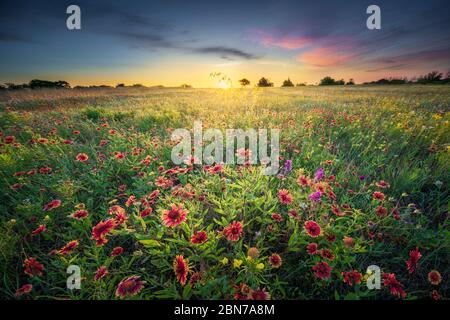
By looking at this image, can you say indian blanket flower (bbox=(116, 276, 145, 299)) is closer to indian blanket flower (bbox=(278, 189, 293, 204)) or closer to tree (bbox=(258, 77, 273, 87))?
indian blanket flower (bbox=(278, 189, 293, 204))

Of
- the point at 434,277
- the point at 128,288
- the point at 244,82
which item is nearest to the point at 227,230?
the point at 128,288

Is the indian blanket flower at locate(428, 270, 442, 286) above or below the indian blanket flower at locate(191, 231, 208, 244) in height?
below

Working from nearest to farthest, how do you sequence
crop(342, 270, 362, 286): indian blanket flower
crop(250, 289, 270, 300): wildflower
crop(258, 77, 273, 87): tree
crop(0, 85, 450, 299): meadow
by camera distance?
crop(250, 289, 270, 300): wildflower < crop(342, 270, 362, 286): indian blanket flower < crop(0, 85, 450, 299): meadow < crop(258, 77, 273, 87): tree

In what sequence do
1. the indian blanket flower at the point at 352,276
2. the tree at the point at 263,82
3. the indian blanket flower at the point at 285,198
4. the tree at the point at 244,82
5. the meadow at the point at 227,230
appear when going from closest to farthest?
the indian blanket flower at the point at 352,276 < the meadow at the point at 227,230 < the indian blanket flower at the point at 285,198 < the tree at the point at 244,82 < the tree at the point at 263,82

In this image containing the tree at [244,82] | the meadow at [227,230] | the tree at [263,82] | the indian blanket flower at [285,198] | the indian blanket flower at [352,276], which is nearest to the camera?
the indian blanket flower at [352,276]

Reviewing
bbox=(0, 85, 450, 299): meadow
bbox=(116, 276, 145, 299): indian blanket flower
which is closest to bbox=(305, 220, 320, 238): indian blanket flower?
bbox=(0, 85, 450, 299): meadow

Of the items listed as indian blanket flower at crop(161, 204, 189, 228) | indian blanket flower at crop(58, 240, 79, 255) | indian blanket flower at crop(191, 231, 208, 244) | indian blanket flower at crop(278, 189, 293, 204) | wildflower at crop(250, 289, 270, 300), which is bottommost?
wildflower at crop(250, 289, 270, 300)

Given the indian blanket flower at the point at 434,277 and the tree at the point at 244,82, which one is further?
the tree at the point at 244,82

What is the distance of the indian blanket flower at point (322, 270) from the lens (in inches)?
54.7

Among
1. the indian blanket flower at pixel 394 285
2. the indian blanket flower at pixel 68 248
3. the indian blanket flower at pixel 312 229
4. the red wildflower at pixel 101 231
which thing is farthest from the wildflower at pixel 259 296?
Answer: the indian blanket flower at pixel 68 248

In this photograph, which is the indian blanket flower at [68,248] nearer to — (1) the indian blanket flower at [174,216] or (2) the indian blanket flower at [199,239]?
(1) the indian blanket flower at [174,216]

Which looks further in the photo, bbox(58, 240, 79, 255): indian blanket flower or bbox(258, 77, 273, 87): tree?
bbox(258, 77, 273, 87): tree

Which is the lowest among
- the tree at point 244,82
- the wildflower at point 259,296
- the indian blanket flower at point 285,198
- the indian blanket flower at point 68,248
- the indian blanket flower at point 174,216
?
the wildflower at point 259,296

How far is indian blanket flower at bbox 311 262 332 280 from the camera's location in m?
1.39
